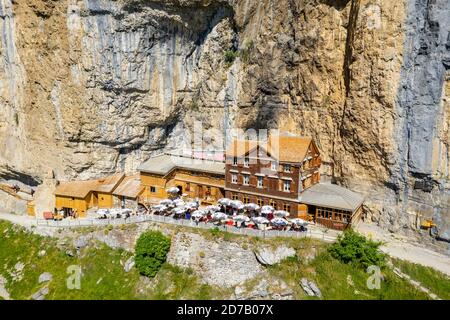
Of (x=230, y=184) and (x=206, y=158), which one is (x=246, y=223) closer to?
(x=230, y=184)

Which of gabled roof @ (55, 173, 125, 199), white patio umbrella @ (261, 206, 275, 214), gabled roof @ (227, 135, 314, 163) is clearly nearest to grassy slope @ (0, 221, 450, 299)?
white patio umbrella @ (261, 206, 275, 214)

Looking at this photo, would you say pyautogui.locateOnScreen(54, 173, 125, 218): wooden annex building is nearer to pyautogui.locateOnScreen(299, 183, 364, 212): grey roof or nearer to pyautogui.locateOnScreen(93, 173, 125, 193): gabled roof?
pyautogui.locateOnScreen(93, 173, 125, 193): gabled roof

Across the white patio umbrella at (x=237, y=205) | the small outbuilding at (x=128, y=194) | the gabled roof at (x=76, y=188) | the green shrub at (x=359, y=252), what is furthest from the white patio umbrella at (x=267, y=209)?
the gabled roof at (x=76, y=188)

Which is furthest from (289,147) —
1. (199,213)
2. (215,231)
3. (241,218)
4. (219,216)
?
(215,231)

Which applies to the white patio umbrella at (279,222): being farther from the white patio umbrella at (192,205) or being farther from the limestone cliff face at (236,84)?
the limestone cliff face at (236,84)

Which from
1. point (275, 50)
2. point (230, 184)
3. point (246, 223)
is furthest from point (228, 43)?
point (246, 223)

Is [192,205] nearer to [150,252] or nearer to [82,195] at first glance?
[150,252]
